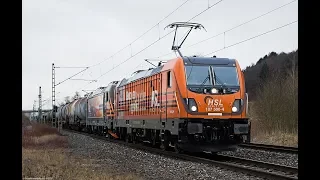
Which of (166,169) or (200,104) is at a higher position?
(200,104)

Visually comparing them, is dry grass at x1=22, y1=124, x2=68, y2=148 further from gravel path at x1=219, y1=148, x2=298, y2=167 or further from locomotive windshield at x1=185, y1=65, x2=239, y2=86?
gravel path at x1=219, y1=148, x2=298, y2=167

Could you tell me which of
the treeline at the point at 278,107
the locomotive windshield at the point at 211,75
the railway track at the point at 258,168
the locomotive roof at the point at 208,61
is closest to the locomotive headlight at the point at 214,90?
the locomotive windshield at the point at 211,75

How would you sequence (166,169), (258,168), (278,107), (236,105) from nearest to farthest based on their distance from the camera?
1. (258,168)
2. (166,169)
3. (236,105)
4. (278,107)

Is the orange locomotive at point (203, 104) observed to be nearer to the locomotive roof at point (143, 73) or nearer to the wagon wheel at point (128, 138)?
the locomotive roof at point (143, 73)

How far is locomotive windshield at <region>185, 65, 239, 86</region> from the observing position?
49.8 ft

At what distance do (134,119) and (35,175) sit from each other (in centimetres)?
1154

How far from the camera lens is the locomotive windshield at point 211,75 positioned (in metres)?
15.2

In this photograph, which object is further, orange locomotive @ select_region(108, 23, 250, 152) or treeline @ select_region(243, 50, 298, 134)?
treeline @ select_region(243, 50, 298, 134)

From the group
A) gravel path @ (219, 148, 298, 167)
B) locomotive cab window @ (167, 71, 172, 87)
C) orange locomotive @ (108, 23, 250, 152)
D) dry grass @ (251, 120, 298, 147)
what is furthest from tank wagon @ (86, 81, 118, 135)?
gravel path @ (219, 148, 298, 167)

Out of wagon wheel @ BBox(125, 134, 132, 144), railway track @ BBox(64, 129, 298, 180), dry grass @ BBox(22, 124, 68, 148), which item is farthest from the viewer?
wagon wheel @ BBox(125, 134, 132, 144)

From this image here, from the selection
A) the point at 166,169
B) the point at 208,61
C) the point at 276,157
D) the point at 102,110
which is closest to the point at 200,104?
the point at 208,61

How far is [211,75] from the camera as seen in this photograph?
15383mm

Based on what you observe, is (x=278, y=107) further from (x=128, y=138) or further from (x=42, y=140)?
(x=42, y=140)
